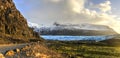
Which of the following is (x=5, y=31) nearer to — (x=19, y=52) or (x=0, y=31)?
(x=0, y=31)

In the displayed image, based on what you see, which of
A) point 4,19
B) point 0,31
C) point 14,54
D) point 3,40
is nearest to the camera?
point 14,54

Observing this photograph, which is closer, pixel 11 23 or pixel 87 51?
pixel 87 51

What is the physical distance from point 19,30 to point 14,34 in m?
4.71

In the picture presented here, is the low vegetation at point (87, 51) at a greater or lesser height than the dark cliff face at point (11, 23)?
lesser

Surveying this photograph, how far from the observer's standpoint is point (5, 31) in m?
94.0

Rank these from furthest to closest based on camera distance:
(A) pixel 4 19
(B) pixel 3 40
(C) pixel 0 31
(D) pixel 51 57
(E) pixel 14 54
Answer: (A) pixel 4 19 < (C) pixel 0 31 < (B) pixel 3 40 < (D) pixel 51 57 < (E) pixel 14 54

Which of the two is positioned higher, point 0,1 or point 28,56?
point 0,1

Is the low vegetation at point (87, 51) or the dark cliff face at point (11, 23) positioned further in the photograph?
the dark cliff face at point (11, 23)

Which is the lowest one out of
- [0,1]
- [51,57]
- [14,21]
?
[51,57]

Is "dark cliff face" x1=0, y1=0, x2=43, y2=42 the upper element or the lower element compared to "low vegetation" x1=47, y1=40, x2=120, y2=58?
upper

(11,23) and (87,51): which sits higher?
(11,23)

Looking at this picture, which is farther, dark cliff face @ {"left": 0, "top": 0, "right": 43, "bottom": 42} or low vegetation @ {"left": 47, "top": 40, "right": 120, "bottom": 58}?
dark cliff face @ {"left": 0, "top": 0, "right": 43, "bottom": 42}

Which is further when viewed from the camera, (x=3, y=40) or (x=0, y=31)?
(x=0, y=31)

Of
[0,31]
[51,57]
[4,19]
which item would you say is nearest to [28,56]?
[51,57]
